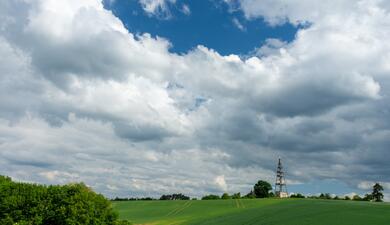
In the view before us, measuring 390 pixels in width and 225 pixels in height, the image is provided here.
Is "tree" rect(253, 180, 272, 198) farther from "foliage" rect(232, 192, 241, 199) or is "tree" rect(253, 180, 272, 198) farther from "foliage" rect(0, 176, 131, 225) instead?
"foliage" rect(0, 176, 131, 225)

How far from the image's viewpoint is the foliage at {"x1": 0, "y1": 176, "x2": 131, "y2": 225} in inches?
2124

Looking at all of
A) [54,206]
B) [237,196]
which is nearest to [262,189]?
[237,196]

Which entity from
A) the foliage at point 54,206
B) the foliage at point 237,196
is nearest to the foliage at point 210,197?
the foliage at point 237,196

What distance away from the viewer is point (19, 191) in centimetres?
5866

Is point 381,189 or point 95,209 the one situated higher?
point 381,189

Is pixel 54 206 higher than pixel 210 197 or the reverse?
the reverse

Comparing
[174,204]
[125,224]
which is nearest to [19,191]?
[125,224]

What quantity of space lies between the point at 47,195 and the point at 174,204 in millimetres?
68691

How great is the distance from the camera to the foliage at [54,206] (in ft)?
177

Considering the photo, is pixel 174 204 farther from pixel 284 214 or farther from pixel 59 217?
pixel 59 217

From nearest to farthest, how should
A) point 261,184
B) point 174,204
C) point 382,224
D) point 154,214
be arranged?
point 382,224 < point 154,214 < point 174,204 < point 261,184

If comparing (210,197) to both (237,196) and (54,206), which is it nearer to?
(237,196)

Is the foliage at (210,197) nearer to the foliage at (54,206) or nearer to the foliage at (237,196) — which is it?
the foliage at (237,196)

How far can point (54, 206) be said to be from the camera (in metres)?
55.8
